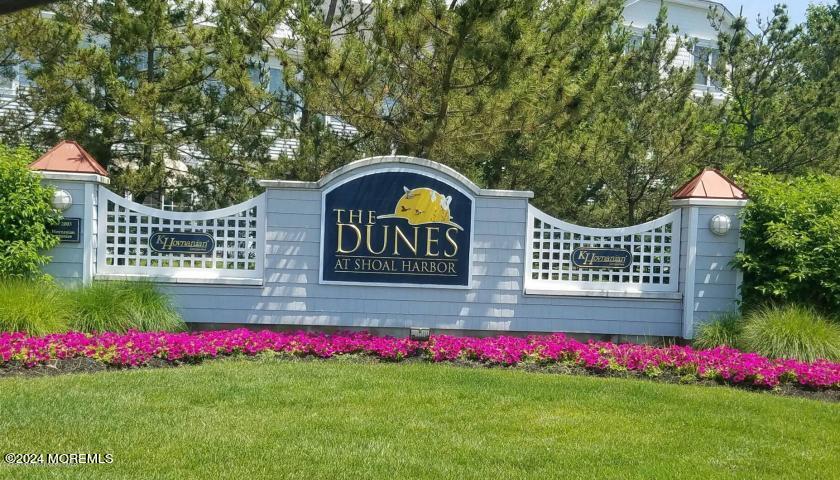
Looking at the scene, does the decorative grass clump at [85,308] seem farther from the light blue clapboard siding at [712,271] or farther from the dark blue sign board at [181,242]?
the light blue clapboard siding at [712,271]

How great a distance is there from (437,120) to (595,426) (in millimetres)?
5789

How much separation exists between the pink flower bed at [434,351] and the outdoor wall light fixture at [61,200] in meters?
1.91

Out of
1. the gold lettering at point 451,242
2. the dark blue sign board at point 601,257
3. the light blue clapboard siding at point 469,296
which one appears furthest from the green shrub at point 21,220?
the dark blue sign board at point 601,257

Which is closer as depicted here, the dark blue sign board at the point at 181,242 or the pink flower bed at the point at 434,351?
the pink flower bed at the point at 434,351

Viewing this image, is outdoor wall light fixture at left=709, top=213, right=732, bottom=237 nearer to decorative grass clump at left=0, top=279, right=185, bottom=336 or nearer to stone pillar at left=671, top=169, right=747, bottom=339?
stone pillar at left=671, top=169, right=747, bottom=339

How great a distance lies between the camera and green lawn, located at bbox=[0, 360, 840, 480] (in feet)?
15.0

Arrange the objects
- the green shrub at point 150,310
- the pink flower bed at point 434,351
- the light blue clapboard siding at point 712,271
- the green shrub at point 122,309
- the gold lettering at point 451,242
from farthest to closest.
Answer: the light blue clapboard siding at point 712,271 < the gold lettering at point 451,242 < the green shrub at point 150,310 < the green shrub at point 122,309 < the pink flower bed at point 434,351

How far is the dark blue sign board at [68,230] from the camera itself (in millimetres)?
9000

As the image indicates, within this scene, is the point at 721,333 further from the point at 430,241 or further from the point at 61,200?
the point at 61,200

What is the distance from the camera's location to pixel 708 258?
31.5 ft

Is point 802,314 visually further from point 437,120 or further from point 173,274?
point 173,274

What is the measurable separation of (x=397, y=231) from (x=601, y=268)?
279 centimetres

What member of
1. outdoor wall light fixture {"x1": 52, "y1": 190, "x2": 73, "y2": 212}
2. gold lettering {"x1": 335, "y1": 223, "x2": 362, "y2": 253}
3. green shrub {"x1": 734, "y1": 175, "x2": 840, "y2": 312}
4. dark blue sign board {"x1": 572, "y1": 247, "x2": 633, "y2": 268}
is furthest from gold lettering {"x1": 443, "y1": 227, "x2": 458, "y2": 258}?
outdoor wall light fixture {"x1": 52, "y1": 190, "x2": 73, "y2": 212}

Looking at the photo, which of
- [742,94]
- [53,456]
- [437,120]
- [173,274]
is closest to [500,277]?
[437,120]
